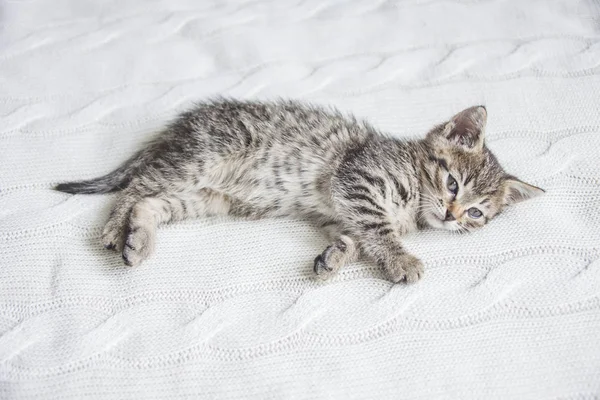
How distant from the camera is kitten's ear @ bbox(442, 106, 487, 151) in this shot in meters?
1.56

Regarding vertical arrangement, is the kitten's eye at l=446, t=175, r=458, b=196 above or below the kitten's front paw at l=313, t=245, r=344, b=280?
above

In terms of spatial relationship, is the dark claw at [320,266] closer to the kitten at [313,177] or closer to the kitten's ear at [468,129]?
the kitten at [313,177]

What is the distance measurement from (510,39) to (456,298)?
106cm

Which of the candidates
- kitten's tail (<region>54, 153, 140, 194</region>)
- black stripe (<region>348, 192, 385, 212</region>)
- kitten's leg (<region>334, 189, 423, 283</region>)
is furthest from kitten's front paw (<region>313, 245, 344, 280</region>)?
kitten's tail (<region>54, 153, 140, 194</region>)

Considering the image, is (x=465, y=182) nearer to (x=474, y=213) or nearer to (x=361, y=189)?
(x=474, y=213)

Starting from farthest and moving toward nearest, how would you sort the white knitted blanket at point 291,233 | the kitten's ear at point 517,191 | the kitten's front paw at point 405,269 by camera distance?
the kitten's ear at point 517,191 → the kitten's front paw at point 405,269 → the white knitted blanket at point 291,233

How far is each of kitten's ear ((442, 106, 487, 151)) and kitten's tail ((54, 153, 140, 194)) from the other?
3.17ft

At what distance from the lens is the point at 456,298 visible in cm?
134

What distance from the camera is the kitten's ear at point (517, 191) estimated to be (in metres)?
1.50

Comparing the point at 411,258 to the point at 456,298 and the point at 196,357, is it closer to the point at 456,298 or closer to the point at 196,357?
the point at 456,298

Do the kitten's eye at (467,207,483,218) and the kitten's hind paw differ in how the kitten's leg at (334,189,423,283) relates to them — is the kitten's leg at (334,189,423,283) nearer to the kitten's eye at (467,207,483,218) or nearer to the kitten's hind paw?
the kitten's eye at (467,207,483,218)

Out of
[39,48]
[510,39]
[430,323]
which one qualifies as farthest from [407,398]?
[39,48]

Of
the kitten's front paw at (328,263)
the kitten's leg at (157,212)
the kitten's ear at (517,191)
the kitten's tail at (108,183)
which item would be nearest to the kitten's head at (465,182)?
the kitten's ear at (517,191)

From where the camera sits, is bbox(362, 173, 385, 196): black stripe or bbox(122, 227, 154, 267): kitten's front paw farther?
bbox(362, 173, 385, 196): black stripe
